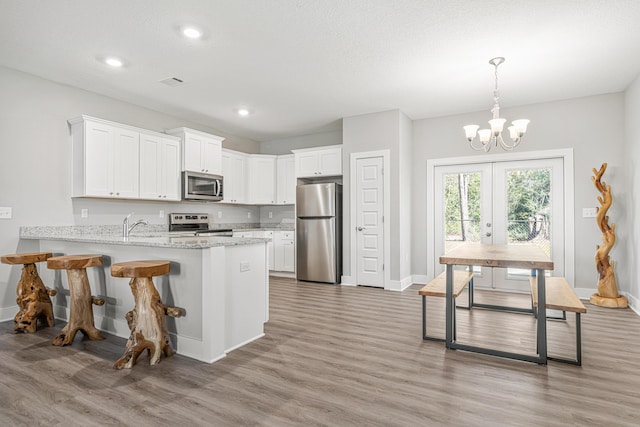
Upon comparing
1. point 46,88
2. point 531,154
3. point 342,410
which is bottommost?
point 342,410

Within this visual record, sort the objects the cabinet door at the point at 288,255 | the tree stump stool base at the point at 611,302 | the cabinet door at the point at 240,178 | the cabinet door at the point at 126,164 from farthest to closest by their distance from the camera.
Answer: the cabinet door at the point at 240,178
the cabinet door at the point at 288,255
the cabinet door at the point at 126,164
the tree stump stool base at the point at 611,302

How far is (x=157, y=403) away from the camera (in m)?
1.97

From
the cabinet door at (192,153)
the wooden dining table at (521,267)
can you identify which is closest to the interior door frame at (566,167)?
the wooden dining table at (521,267)

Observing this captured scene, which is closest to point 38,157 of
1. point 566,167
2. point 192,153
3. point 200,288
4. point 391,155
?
point 192,153

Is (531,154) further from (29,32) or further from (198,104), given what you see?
(29,32)

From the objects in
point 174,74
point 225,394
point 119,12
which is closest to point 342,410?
point 225,394

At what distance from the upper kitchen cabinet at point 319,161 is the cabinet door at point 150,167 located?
89.6 inches

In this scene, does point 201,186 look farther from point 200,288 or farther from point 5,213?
point 200,288

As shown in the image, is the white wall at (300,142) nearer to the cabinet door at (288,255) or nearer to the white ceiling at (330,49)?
the white ceiling at (330,49)

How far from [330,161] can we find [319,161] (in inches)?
8.6

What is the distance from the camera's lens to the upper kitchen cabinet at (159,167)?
185 inches

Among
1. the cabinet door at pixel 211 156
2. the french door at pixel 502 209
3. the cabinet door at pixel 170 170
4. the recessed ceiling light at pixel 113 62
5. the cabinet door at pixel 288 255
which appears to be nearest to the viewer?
the recessed ceiling light at pixel 113 62

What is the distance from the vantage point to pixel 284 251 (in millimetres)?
6277

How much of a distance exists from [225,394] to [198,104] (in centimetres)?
402
